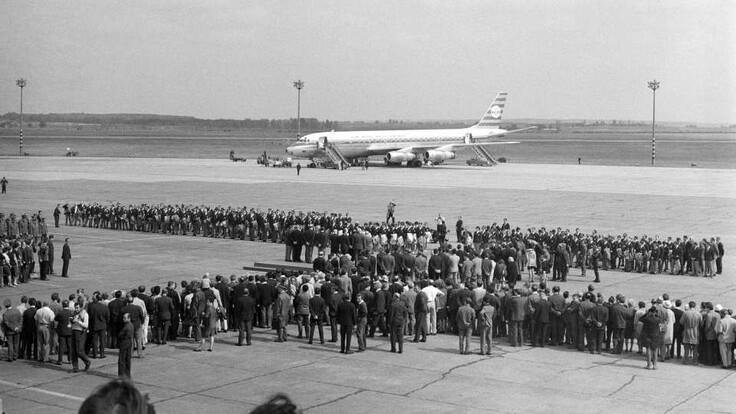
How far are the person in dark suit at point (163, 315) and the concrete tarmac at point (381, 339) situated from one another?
1.16 feet

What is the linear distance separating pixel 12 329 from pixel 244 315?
3.88m

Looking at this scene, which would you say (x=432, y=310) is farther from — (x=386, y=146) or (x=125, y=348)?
(x=386, y=146)

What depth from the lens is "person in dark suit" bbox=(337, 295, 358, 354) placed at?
1544 centimetres

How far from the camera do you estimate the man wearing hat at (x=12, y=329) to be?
14.8 meters

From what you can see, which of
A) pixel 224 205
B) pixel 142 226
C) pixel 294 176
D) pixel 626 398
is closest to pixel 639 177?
pixel 294 176

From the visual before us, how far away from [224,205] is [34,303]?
2756 cm

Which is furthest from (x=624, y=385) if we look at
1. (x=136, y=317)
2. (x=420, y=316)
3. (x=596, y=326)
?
(x=136, y=317)

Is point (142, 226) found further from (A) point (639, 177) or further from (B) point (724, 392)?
(A) point (639, 177)

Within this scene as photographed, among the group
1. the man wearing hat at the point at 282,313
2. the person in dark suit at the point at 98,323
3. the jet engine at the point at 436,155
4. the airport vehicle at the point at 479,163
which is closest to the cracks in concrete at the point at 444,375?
the man wearing hat at the point at 282,313

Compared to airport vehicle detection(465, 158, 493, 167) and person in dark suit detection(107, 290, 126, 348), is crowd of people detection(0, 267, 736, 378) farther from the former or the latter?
airport vehicle detection(465, 158, 493, 167)

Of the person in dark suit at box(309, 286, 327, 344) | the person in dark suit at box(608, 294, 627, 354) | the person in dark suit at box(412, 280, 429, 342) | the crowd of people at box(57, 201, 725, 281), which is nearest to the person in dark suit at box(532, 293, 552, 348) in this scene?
the person in dark suit at box(608, 294, 627, 354)

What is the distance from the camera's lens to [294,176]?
6172cm

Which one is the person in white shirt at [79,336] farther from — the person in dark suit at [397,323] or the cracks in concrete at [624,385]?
the cracks in concrete at [624,385]

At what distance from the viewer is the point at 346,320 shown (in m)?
15.4
